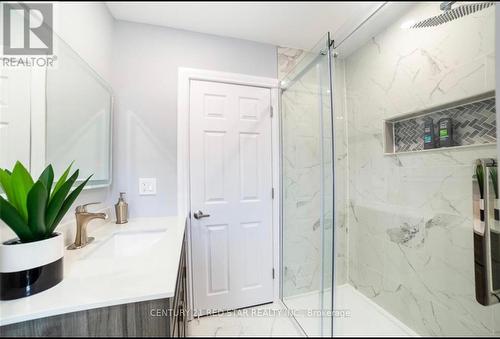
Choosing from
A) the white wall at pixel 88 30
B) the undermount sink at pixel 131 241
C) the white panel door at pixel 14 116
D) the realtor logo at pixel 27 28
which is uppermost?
the white wall at pixel 88 30

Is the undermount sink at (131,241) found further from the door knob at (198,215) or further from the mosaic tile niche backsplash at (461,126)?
the mosaic tile niche backsplash at (461,126)

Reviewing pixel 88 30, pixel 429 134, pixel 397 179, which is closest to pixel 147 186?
pixel 88 30

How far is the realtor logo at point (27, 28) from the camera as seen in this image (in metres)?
0.60

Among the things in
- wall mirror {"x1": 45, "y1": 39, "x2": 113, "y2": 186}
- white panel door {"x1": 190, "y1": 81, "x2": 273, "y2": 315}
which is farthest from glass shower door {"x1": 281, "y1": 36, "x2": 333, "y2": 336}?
wall mirror {"x1": 45, "y1": 39, "x2": 113, "y2": 186}

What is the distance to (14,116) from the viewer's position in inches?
25.3

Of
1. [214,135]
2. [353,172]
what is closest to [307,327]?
[353,172]

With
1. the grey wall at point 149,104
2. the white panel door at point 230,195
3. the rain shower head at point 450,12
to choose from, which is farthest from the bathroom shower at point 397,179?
the grey wall at point 149,104

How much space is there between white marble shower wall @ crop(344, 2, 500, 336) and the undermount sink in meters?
1.19

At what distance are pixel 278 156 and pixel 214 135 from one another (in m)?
0.55

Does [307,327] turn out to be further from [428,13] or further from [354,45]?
[428,13]

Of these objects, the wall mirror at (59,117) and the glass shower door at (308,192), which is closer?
the wall mirror at (59,117)

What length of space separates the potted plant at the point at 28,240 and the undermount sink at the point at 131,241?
15.8 inches

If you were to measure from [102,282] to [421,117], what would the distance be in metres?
1.74

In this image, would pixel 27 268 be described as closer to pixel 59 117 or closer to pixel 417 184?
pixel 59 117
